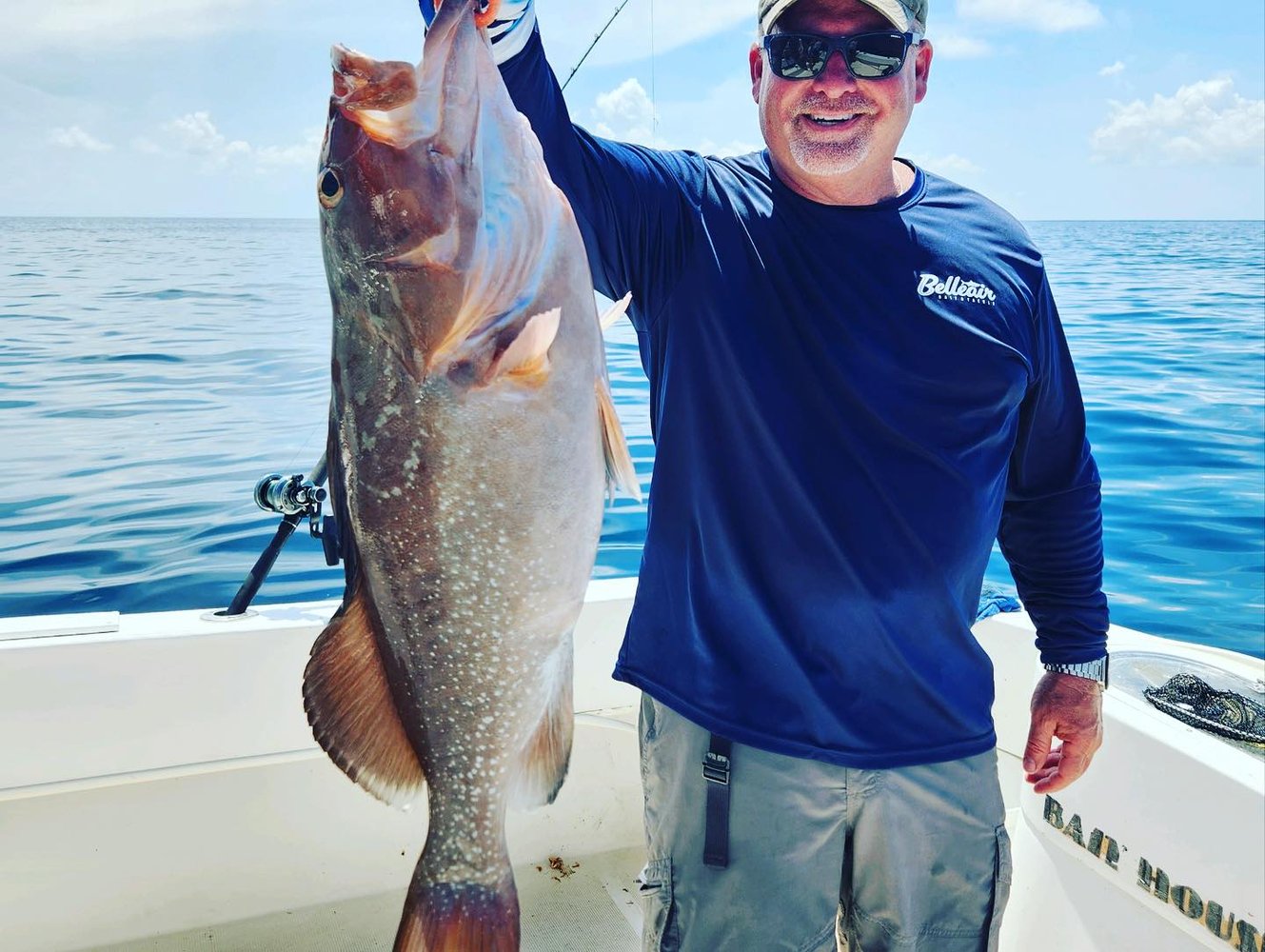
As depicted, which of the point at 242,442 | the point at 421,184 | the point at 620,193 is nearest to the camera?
the point at 421,184

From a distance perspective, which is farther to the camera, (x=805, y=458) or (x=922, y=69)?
(x=922, y=69)

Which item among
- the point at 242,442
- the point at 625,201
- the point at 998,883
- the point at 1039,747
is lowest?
the point at 242,442

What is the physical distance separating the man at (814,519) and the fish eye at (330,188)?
1.81ft

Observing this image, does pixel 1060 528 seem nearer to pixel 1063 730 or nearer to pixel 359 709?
pixel 1063 730

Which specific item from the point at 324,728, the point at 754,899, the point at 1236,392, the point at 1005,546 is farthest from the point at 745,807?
the point at 1236,392

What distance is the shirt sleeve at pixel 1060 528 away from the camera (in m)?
2.23

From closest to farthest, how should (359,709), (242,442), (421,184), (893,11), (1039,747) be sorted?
1. (421,184)
2. (359,709)
3. (893,11)
4. (1039,747)
5. (242,442)

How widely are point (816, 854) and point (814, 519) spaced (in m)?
0.63

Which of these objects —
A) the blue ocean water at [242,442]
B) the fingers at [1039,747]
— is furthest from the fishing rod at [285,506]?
the fingers at [1039,747]

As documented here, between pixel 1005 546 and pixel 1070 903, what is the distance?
2.92 ft

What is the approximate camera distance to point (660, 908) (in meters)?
1.92

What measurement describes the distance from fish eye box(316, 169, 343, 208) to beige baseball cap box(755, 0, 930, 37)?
1072 millimetres

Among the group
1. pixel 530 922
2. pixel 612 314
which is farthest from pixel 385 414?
pixel 530 922

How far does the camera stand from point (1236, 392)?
11.1 metres
